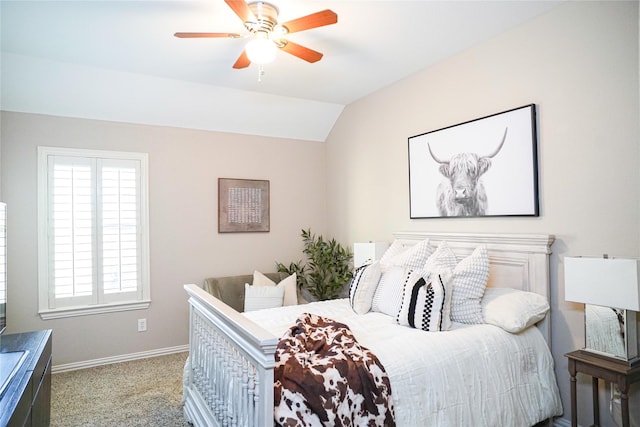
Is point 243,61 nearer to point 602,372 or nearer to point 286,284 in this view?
point 286,284

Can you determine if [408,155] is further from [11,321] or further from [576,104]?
[11,321]

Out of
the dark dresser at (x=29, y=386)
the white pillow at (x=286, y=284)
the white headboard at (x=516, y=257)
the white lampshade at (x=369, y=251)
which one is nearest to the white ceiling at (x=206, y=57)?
the white headboard at (x=516, y=257)

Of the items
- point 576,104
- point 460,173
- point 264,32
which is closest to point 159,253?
point 264,32

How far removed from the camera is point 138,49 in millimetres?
2990

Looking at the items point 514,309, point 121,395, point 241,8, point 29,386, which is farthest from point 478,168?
point 121,395

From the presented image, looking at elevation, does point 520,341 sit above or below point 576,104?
below

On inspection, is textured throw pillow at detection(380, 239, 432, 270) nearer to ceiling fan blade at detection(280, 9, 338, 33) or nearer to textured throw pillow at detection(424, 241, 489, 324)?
textured throw pillow at detection(424, 241, 489, 324)

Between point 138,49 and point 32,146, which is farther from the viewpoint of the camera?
point 32,146

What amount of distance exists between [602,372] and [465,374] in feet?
2.39

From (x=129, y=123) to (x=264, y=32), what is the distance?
2.20m

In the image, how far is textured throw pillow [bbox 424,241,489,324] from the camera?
97.6 inches

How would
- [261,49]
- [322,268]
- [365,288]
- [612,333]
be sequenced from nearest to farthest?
1. [612,333]
2. [261,49]
3. [365,288]
4. [322,268]

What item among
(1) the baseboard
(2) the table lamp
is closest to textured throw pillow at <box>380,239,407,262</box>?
(2) the table lamp

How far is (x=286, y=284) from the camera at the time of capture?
4.12 m
